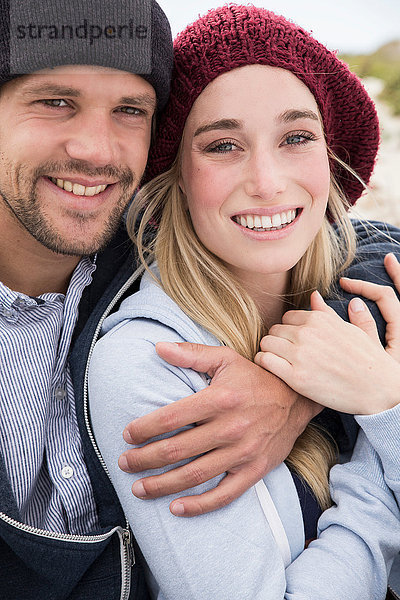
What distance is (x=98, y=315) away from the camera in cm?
181

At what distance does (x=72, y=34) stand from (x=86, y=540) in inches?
49.5

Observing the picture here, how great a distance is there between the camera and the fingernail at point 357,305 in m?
1.90

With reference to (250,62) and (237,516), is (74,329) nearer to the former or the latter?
(237,516)

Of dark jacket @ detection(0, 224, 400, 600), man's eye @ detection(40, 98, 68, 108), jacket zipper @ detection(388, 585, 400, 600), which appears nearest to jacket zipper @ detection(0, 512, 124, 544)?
dark jacket @ detection(0, 224, 400, 600)

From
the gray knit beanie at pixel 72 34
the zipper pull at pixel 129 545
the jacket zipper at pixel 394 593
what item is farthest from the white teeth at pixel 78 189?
the jacket zipper at pixel 394 593

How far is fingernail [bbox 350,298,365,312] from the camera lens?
190 cm

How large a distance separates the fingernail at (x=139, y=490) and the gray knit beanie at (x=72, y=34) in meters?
1.04

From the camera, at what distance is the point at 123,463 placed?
1.47 metres

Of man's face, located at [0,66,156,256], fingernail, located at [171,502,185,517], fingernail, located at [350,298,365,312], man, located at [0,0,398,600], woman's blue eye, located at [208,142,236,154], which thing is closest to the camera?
fingernail, located at [171,502,185,517]

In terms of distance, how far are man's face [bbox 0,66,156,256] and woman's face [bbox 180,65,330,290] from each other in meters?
0.19

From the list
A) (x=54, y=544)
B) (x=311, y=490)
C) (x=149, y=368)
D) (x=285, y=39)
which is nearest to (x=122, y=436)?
(x=149, y=368)

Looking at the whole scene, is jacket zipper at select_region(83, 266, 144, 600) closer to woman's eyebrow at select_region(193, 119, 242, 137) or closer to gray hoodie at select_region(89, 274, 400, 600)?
gray hoodie at select_region(89, 274, 400, 600)

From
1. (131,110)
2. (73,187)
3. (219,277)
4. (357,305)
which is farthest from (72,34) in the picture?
(357,305)

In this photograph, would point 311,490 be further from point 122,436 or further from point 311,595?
point 122,436
